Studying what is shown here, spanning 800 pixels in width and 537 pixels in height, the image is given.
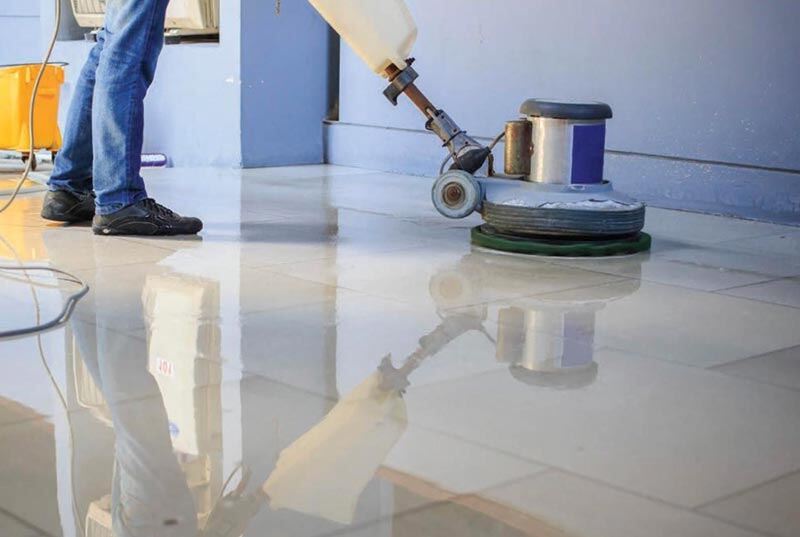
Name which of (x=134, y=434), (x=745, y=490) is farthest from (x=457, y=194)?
(x=745, y=490)

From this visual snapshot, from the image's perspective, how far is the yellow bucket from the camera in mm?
4430

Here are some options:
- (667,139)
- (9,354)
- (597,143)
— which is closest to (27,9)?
(667,139)

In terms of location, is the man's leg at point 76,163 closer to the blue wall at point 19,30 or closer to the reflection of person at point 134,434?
the reflection of person at point 134,434

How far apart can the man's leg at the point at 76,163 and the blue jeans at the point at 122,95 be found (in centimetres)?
13

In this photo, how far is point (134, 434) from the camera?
1.47 meters

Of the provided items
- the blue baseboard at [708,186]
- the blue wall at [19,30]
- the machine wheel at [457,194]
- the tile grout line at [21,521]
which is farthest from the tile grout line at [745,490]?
the blue wall at [19,30]

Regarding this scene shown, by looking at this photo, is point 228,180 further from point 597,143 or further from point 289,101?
point 597,143

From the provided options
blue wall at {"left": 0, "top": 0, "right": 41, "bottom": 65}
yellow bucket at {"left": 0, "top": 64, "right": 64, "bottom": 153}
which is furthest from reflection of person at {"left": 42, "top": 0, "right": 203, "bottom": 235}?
blue wall at {"left": 0, "top": 0, "right": 41, "bottom": 65}

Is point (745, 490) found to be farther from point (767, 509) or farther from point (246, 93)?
point (246, 93)

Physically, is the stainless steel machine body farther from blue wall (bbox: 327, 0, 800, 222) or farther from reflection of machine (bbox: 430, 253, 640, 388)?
blue wall (bbox: 327, 0, 800, 222)

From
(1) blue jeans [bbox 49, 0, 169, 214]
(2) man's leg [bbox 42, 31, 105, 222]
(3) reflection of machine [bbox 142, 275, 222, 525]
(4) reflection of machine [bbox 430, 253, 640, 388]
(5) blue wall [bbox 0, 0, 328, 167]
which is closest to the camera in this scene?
(3) reflection of machine [bbox 142, 275, 222, 525]

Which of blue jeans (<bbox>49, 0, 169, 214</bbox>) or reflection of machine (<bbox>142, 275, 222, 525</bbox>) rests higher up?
blue jeans (<bbox>49, 0, 169, 214</bbox>)

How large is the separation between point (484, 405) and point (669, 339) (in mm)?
501

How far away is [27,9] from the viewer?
25.3 feet
